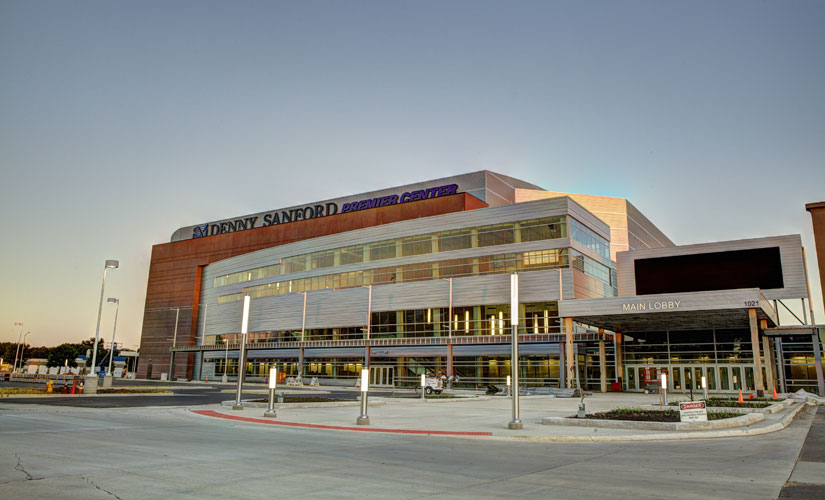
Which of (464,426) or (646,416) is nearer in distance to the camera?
(464,426)

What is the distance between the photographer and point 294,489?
26.2 feet

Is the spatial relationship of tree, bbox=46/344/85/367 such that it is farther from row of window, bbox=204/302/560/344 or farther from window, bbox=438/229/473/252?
window, bbox=438/229/473/252

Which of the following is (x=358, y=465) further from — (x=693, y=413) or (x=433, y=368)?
(x=433, y=368)

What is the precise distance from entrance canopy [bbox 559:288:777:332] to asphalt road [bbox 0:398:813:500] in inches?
981

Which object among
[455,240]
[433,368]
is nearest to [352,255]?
[455,240]

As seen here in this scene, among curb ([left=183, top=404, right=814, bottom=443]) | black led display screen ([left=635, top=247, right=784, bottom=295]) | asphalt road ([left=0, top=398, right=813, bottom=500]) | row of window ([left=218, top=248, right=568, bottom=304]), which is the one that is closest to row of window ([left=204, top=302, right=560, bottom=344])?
row of window ([left=218, top=248, right=568, bottom=304])

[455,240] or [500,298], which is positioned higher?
[455,240]

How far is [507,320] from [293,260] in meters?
33.5

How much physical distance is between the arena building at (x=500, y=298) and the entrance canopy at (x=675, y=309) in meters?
0.10

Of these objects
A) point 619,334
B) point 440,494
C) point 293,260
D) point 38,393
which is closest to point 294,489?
point 440,494

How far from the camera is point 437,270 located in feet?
207

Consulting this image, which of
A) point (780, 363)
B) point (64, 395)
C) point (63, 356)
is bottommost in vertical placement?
point (64, 395)

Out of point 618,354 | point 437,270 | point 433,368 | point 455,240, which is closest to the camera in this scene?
point 618,354

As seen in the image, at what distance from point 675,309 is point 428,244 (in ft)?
98.1
